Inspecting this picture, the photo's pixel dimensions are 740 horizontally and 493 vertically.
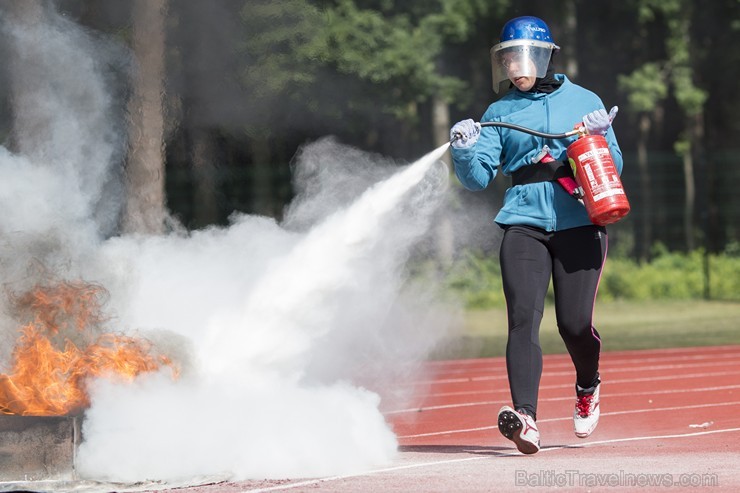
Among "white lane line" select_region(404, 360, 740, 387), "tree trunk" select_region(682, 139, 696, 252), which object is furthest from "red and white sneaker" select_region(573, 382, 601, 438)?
"tree trunk" select_region(682, 139, 696, 252)

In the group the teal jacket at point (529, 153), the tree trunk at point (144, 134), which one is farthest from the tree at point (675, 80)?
the teal jacket at point (529, 153)

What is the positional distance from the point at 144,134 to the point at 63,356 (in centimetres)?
616

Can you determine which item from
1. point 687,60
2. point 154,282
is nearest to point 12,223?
point 154,282

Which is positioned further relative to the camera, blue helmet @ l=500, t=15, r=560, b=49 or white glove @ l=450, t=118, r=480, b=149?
blue helmet @ l=500, t=15, r=560, b=49

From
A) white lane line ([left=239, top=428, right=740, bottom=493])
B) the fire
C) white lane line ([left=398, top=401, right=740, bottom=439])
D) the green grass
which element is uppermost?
the fire

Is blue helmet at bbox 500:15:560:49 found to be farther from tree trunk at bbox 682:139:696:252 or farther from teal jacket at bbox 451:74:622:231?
tree trunk at bbox 682:139:696:252

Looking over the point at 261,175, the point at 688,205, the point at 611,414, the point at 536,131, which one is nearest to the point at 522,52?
the point at 536,131

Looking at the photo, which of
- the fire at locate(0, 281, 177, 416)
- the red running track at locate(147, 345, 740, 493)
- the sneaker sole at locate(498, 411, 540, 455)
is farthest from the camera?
the fire at locate(0, 281, 177, 416)

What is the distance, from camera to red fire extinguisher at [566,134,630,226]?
6871 mm

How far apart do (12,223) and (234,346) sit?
78.0 inches

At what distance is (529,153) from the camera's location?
7172 millimetres

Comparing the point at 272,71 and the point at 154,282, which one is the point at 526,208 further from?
the point at 272,71

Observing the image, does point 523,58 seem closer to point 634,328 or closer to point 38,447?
point 38,447

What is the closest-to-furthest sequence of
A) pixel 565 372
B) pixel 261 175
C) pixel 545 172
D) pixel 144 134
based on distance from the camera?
pixel 545 172 → pixel 144 134 → pixel 565 372 → pixel 261 175
